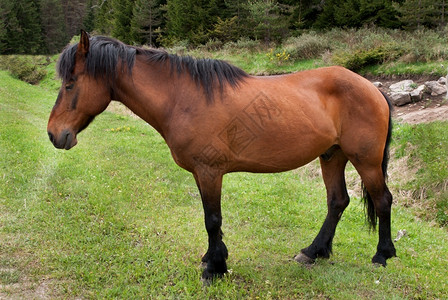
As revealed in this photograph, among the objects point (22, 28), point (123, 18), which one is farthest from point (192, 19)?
point (22, 28)

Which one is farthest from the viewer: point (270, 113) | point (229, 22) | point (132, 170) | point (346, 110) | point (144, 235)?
point (229, 22)

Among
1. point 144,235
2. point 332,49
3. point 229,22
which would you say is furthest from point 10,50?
point 144,235

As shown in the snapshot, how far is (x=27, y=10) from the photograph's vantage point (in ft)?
154

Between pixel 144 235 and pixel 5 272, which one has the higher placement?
pixel 5 272

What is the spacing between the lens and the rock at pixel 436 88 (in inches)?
362

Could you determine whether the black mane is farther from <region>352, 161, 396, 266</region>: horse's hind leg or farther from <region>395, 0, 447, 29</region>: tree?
<region>395, 0, 447, 29</region>: tree

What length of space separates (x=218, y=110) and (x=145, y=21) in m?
29.2

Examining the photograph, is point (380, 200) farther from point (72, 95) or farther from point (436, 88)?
point (436, 88)

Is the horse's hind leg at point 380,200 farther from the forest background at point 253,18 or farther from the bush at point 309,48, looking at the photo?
the forest background at point 253,18

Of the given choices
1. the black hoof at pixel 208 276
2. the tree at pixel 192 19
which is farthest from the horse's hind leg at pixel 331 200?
the tree at pixel 192 19

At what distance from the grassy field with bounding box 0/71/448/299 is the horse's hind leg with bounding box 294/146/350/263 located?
0.55 feet

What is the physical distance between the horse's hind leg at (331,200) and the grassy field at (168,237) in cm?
17

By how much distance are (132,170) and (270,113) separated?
4658mm

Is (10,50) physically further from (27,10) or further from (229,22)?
(229,22)
